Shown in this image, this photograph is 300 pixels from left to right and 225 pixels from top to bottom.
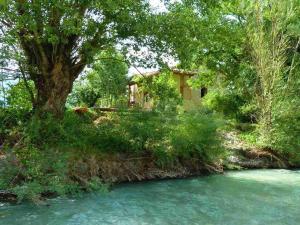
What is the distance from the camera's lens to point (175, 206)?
32.8 ft

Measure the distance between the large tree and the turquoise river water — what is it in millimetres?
4499

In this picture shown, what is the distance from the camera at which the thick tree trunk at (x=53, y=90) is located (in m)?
14.2

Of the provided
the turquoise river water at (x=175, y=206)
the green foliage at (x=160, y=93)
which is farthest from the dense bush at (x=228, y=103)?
the turquoise river water at (x=175, y=206)

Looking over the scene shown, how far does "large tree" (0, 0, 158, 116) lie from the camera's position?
11883 millimetres

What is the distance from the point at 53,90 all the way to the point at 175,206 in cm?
653

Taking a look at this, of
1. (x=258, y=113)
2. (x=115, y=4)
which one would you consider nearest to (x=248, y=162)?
(x=258, y=113)

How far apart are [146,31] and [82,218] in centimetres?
636

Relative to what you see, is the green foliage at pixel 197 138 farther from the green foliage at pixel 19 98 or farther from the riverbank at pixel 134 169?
the green foliage at pixel 19 98

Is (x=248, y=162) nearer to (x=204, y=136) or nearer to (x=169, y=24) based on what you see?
(x=204, y=136)

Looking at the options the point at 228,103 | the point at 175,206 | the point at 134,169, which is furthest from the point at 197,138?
the point at 228,103

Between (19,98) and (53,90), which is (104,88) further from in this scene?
(53,90)

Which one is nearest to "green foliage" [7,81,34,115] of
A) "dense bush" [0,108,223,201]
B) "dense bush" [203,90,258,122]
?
"dense bush" [0,108,223,201]

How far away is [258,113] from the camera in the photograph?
794 inches

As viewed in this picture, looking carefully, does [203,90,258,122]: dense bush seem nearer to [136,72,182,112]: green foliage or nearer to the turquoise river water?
[136,72,182,112]: green foliage
